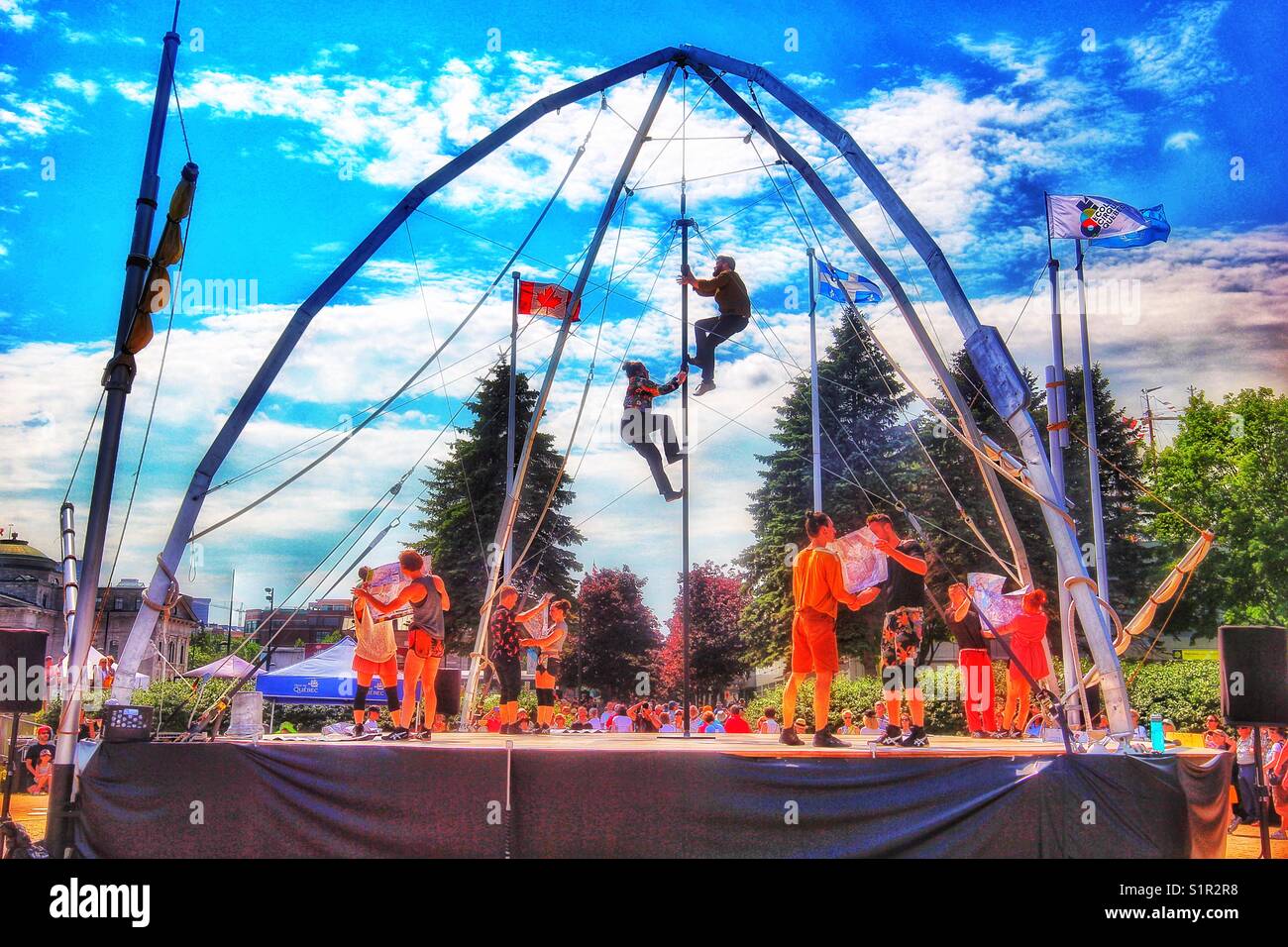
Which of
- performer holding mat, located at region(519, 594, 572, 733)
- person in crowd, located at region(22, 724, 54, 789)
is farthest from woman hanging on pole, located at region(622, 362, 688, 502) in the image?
person in crowd, located at region(22, 724, 54, 789)

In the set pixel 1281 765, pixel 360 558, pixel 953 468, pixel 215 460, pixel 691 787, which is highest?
pixel 953 468

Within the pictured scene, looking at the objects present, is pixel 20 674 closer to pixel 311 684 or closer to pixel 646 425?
pixel 646 425

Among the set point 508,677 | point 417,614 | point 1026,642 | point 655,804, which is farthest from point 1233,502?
point 655,804

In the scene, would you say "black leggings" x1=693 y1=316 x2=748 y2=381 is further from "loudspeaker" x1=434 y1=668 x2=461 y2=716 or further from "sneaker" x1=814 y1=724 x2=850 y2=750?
"loudspeaker" x1=434 y1=668 x2=461 y2=716

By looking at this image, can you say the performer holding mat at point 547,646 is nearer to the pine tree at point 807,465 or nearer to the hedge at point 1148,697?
the hedge at point 1148,697

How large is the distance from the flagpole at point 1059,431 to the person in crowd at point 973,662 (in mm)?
913

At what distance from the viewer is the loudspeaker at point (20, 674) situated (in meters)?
9.54

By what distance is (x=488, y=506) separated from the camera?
35969mm

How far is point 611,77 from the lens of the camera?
11.2 metres

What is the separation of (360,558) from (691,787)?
5046 millimetres

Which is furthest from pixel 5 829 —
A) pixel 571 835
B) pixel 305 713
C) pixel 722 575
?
pixel 722 575

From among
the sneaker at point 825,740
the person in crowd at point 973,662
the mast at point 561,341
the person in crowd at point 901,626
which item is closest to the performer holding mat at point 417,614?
the mast at point 561,341

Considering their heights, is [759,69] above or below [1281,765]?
above
